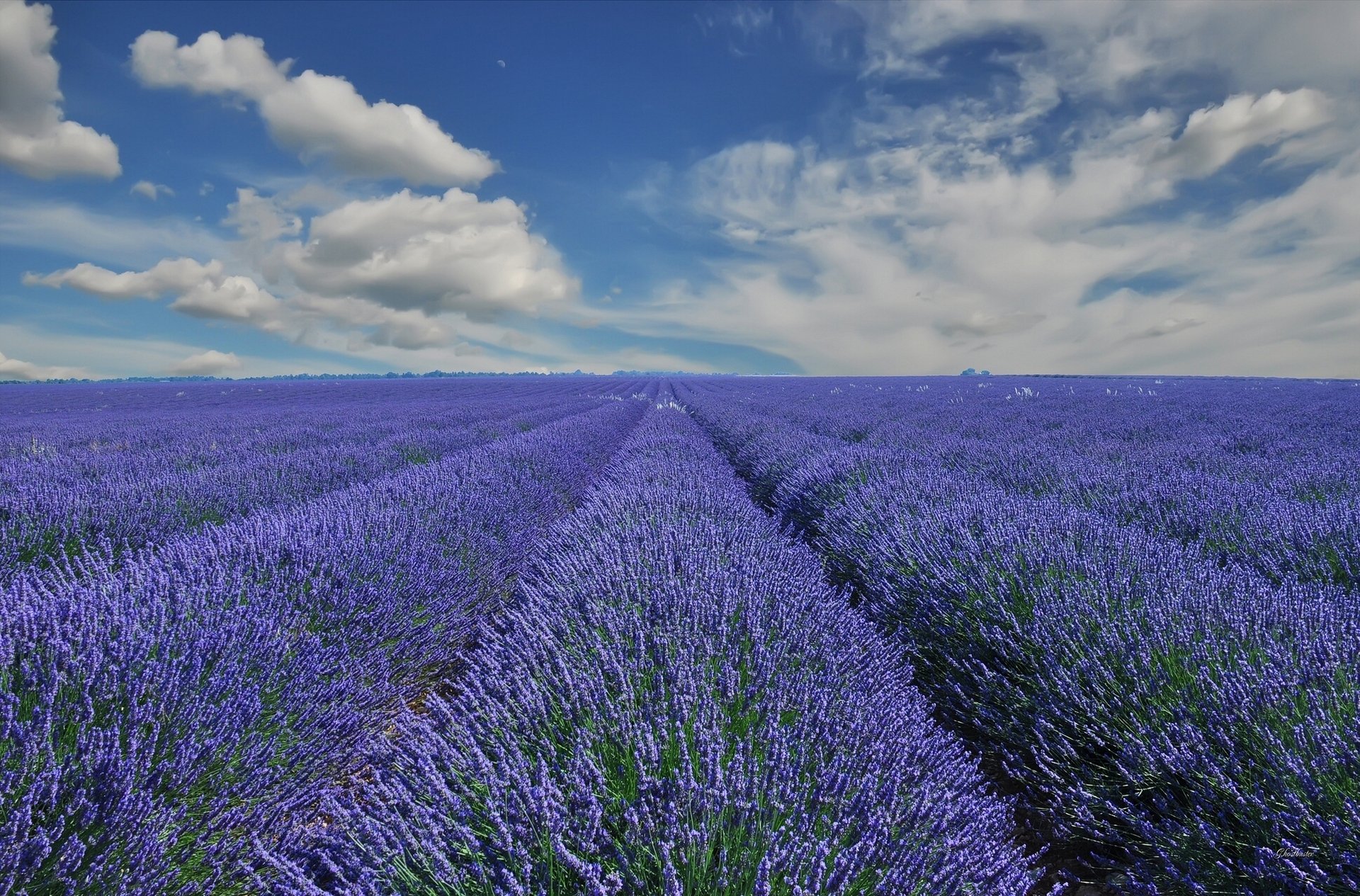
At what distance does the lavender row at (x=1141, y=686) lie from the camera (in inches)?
50.0

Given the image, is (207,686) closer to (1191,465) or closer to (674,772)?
(674,772)

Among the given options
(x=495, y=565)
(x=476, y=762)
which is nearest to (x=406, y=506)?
(x=495, y=565)

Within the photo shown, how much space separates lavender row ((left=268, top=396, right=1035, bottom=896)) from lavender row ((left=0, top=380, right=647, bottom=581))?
2566 millimetres

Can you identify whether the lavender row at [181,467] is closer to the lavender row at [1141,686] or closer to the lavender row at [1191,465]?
the lavender row at [1141,686]

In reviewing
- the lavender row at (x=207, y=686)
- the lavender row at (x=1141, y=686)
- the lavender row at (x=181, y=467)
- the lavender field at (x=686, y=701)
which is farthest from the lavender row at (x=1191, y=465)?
the lavender row at (x=181, y=467)

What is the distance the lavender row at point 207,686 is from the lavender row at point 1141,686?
6.41 ft

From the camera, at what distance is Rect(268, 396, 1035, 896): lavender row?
1080mm

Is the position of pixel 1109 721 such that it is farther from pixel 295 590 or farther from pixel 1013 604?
pixel 295 590

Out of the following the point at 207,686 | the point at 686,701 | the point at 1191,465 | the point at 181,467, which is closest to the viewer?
the point at 686,701

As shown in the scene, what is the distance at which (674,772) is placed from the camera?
1218mm

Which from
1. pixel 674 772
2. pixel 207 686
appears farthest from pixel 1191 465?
pixel 207 686

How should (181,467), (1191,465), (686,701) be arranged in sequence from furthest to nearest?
1. (181,467)
2. (1191,465)
3. (686,701)

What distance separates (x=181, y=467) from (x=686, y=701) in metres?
6.47

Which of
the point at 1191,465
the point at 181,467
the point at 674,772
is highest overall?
the point at 1191,465
